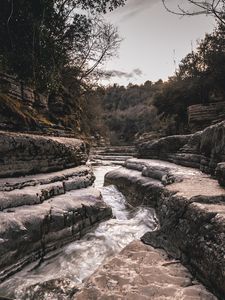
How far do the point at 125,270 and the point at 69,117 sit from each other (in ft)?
29.7

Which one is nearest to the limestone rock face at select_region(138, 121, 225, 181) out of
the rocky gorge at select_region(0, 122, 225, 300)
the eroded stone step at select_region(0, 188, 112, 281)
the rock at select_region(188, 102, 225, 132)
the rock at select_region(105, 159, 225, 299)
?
the rocky gorge at select_region(0, 122, 225, 300)

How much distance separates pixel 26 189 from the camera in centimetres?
452

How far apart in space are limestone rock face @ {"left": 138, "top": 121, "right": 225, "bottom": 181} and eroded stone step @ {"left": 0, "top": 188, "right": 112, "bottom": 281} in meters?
2.21

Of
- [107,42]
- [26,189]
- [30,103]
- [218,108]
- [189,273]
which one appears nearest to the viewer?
[189,273]

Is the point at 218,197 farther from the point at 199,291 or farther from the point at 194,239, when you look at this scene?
the point at 199,291

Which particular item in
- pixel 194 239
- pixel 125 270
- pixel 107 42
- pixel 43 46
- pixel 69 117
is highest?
pixel 107 42

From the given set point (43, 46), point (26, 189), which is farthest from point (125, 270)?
point (43, 46)

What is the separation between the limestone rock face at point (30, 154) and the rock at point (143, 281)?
2.35m

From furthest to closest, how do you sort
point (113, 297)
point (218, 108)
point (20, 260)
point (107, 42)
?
point (107, 42)
point (218, 108)
point (20, 260)
point (113, 297)

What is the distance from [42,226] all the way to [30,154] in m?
1.84

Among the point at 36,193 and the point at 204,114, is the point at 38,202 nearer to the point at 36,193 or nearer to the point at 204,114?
the point at 36,193

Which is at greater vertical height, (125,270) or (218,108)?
(218,108)

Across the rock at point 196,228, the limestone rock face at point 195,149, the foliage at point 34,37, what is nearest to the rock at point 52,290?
the rock at point 196,228

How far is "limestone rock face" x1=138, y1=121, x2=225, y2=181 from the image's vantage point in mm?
5812
